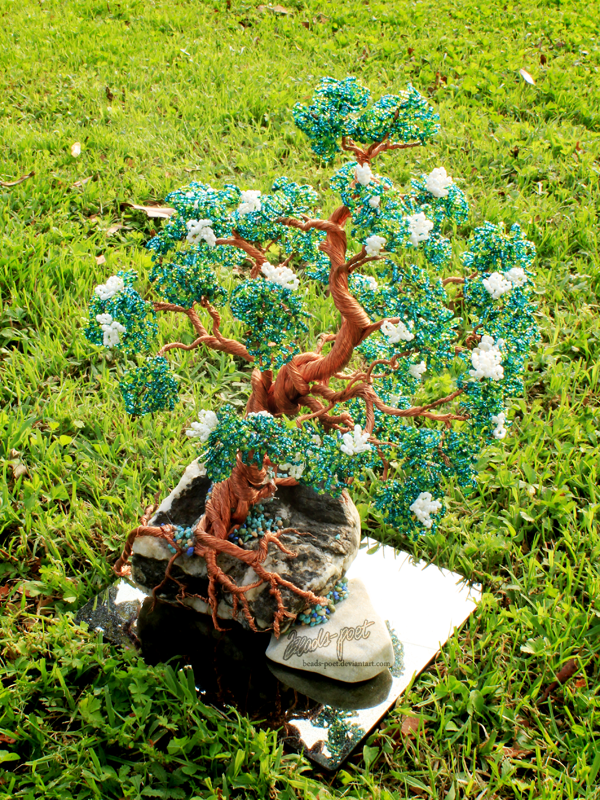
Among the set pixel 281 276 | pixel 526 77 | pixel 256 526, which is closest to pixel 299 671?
pixel 256 526

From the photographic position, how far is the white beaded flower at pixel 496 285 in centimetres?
172

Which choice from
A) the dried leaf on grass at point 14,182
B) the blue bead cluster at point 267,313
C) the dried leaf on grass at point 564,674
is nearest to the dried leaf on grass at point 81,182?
the dried leaf on grass at point 14,182

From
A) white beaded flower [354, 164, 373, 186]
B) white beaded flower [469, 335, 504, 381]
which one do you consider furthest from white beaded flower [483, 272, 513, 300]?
white beaded flower [354, 164, 373, 186]

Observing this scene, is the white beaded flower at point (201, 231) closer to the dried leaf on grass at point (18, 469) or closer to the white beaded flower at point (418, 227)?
the white beaded flower at point (418, 227)

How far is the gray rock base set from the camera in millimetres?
2205

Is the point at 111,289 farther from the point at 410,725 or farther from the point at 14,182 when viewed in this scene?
the point at 14,182

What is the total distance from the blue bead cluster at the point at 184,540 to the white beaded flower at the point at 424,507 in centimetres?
80

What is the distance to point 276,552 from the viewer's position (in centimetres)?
228

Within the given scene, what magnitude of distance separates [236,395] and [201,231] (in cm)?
180

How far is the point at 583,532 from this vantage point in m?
2.85

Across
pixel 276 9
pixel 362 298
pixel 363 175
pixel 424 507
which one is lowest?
pixel 424 507

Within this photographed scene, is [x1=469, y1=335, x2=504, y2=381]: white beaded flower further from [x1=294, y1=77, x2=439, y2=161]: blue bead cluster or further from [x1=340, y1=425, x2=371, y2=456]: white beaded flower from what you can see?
[x1=294, y1=77, x2=439, y2=161]: blue bead cluster

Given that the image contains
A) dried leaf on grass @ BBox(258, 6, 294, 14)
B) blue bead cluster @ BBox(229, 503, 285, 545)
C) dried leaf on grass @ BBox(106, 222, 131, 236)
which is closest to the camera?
blue bead cluster @ BBox(229, 503, 285, 545)

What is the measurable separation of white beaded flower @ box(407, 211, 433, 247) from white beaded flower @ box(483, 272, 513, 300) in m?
0.22
